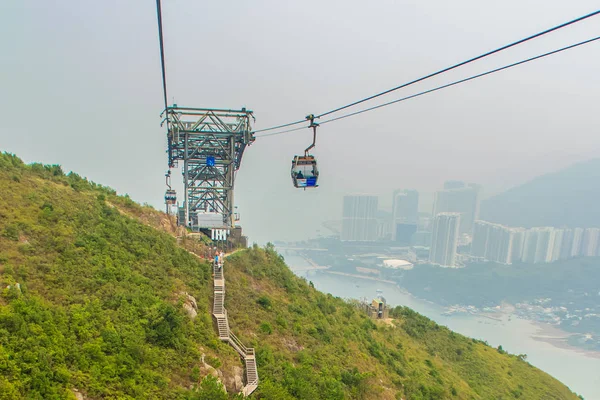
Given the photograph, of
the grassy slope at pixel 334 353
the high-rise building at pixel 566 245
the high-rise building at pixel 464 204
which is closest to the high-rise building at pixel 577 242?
the high-rise building at pixel 566 245

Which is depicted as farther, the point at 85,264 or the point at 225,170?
the point at 225,170

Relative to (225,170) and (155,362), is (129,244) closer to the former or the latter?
(155,362)

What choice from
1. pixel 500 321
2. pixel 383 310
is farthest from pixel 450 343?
pixel 500 321

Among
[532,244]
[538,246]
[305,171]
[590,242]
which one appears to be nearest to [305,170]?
[305,171]

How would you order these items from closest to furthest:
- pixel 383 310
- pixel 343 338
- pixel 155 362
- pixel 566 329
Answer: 1. pixel 155 362
2. pixel 343 338
3. pixel 383 310
4. pixel 566 329

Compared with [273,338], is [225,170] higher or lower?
higher

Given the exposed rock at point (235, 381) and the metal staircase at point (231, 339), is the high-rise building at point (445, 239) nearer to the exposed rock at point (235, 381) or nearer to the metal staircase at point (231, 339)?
the metal staircase at point (231, 339)
